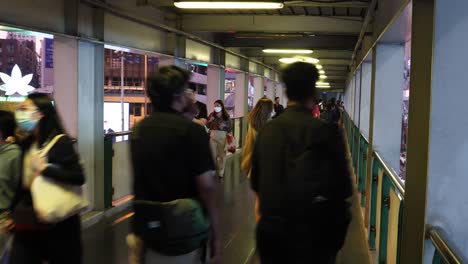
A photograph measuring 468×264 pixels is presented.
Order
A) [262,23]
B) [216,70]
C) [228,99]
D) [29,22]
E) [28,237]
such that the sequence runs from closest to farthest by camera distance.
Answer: [28,237] < [29,22] < [262,23] < [216,70] < [228,99]

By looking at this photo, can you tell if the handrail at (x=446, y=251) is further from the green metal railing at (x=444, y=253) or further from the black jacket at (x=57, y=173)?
the black jacket at (x=57, y=173)

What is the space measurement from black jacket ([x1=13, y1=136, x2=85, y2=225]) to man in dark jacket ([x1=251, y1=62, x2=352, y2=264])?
1.15m

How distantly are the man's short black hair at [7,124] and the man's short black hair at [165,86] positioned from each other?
1331mm

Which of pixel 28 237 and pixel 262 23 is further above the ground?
pixel 262 23

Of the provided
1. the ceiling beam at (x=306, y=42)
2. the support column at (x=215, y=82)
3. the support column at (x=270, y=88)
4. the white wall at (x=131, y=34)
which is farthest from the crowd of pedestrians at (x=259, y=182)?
the support column at (x=270, y=88)

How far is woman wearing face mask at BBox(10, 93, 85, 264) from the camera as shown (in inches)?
112

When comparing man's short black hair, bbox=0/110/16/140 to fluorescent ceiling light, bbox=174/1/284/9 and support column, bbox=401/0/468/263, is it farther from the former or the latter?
fluorescent ceiling light, bbox=174/1/284/9

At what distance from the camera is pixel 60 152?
9.49 feet

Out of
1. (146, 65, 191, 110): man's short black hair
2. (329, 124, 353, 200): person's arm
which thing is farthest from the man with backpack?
(329, 124, 353, 200): person's arm

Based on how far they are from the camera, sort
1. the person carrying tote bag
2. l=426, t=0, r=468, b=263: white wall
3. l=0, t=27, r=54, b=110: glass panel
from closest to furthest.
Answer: the person carrying tote bag, l=426, t=0, r=468, b=263: white wall, l=0, t=27, r=54, b=110: glass panel

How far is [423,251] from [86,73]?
467 centimetres

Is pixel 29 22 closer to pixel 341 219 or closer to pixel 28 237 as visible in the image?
pixel 28 237

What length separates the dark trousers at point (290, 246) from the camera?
7.20ft

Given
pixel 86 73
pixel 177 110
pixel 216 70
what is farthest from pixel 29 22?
pixel 216 70
